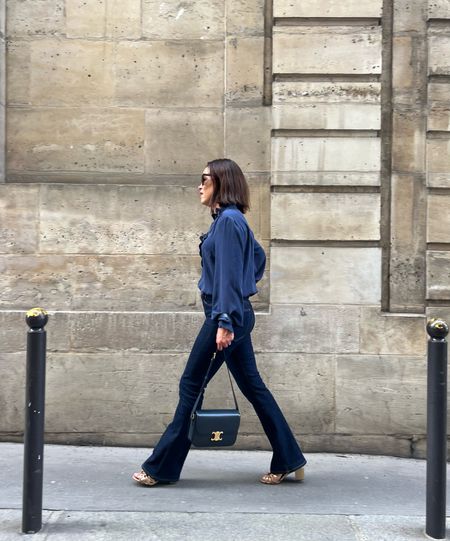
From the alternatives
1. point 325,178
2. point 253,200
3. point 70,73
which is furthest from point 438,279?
point 70,73

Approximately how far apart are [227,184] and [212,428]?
4.81 feet

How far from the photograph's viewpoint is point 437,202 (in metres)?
4.91

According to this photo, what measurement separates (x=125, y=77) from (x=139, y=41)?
1.02 feet

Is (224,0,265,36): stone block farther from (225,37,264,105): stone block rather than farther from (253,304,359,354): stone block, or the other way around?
(253,304,359,354): stone block

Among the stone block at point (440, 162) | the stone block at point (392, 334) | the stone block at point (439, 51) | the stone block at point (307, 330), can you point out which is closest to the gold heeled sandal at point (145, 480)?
the stone block at point (307, 330)

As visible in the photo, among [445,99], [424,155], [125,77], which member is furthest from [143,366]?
[445,99]

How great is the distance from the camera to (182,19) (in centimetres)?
514

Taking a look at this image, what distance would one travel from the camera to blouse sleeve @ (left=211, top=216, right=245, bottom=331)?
12.0 feet

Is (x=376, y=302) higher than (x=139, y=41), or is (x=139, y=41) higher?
(x=139, y=41)

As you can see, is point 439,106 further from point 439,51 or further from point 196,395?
point 196,395

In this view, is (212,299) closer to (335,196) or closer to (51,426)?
(335,196)

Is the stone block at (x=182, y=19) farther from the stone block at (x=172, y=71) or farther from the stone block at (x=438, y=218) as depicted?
the stone block at (x=438, y=218)

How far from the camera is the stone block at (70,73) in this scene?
203 inches

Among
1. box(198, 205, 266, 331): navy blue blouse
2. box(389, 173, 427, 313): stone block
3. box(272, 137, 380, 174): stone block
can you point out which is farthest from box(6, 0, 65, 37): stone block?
box(389, 173, 427, 313): stone block
